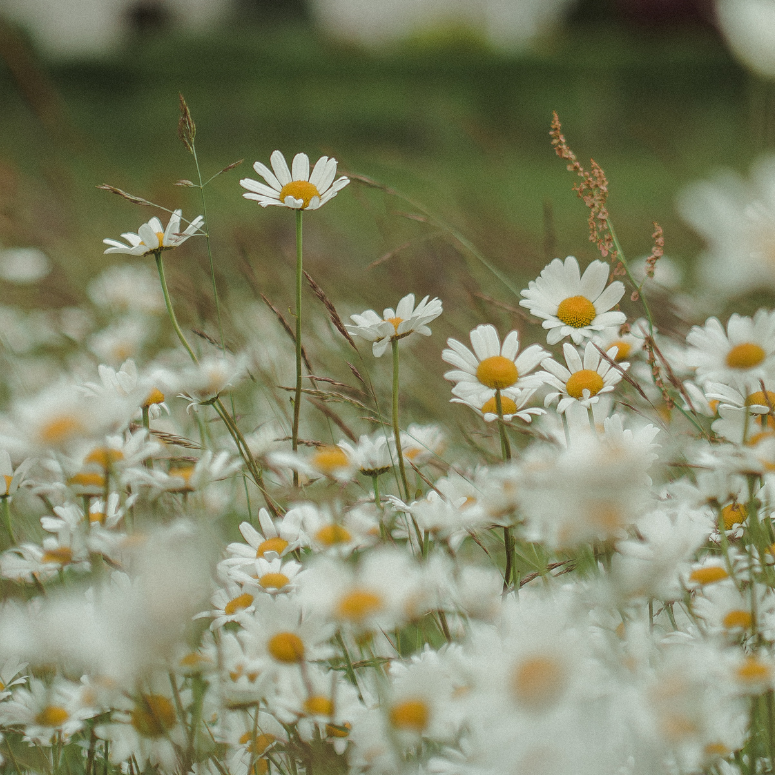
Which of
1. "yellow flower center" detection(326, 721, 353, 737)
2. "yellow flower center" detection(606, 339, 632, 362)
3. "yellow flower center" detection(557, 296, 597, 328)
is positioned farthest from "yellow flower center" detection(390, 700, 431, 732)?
"yellow flower center" detection(606, 339, 632, 362)

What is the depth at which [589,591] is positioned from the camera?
0.48m

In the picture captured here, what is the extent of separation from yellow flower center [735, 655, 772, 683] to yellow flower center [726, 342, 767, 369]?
0.21m

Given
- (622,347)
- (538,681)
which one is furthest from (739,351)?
(538,681)

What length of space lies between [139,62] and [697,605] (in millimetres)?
9301

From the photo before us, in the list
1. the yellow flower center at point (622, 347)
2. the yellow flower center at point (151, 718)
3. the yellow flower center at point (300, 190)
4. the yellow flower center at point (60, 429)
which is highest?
the yellow flower center at point (300, 190)

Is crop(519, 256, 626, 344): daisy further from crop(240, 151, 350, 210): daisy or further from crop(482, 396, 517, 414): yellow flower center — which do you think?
crop(240, 151, 350, 210): daisy

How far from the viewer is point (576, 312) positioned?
65cm

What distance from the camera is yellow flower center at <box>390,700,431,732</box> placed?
1.20ft

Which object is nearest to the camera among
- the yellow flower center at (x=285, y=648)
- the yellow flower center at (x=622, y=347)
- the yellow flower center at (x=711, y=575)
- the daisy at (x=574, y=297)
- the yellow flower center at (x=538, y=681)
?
the yellow flower center at (x=538, y=681)

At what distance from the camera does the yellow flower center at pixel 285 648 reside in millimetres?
425

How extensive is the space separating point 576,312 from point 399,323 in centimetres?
14

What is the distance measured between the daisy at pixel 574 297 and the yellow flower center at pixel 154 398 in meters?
0.32

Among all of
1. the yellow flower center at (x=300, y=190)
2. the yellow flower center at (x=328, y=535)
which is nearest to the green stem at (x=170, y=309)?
the yellow flower center at (x=300, y=190)

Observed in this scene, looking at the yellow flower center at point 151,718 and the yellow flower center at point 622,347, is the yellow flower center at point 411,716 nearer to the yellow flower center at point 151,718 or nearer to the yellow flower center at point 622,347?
the yellow flower center at point 151,718
